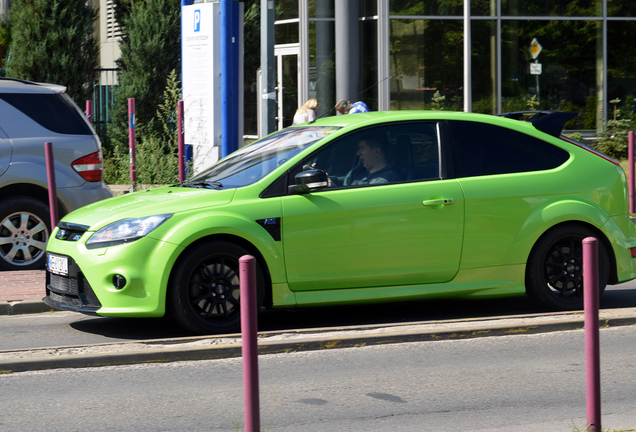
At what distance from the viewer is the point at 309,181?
6.25 meters

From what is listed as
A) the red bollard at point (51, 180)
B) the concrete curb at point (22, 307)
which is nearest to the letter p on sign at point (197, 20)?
the red bollard at point (51, 180)

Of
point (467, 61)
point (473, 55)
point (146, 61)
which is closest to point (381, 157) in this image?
point (146, 61)

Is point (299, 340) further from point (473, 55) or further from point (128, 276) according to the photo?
point (473, 55)

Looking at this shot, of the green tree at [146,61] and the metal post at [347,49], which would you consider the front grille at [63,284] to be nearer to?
the green tree at [146,61]

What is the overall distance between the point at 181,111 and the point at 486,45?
938 centimetres

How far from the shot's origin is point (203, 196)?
6.30 meters

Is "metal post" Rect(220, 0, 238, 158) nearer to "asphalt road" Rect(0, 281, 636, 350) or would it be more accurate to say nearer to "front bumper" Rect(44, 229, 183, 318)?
"asphalt road" Rect(0, 281, 636, 350)

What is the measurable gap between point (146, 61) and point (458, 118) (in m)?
13.2

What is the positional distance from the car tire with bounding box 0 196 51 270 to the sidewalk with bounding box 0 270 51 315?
0.23m

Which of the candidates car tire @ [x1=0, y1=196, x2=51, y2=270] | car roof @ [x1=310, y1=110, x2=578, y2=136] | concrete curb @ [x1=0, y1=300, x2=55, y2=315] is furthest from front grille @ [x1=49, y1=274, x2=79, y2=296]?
car tire @ [x1=0, y1=196, x2=51, y2=270]

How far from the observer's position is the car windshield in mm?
6602

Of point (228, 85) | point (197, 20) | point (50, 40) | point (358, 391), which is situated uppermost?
point (50, 40)

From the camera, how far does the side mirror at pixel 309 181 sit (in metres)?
6.25

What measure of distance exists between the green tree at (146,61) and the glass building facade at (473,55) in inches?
124
